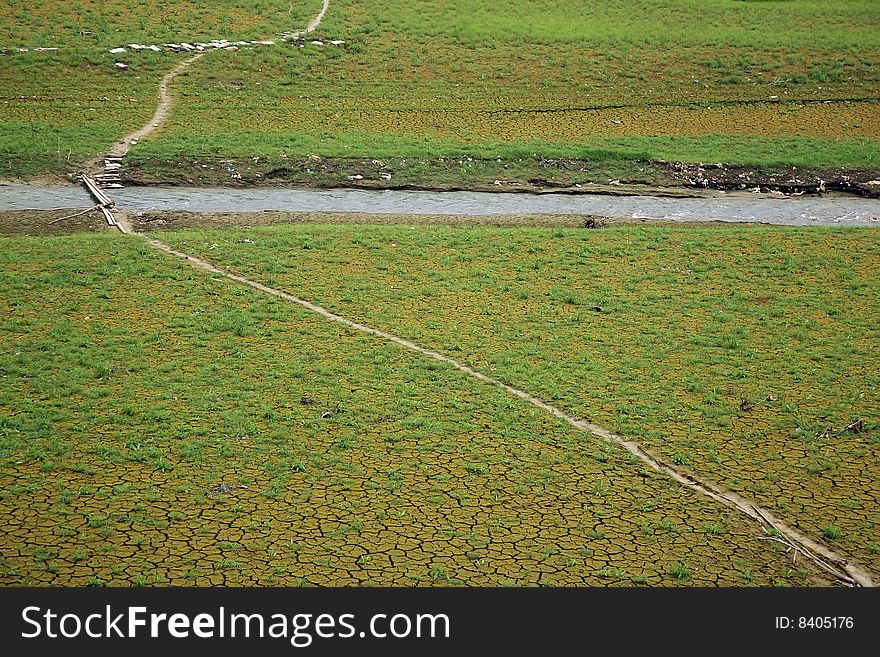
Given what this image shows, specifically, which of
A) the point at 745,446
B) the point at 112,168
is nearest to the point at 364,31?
the point at 112,168

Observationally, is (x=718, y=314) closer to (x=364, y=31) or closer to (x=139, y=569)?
(x=139, y=569)

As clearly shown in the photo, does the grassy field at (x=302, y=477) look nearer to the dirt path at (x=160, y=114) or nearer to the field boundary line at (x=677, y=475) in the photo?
the field boundary line at (x=677, y=475)

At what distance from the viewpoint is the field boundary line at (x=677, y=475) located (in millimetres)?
10078

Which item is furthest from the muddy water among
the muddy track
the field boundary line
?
the field boundary line

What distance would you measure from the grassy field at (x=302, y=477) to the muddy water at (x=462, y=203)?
8416mm

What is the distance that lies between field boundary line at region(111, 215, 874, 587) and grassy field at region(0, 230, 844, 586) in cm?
20

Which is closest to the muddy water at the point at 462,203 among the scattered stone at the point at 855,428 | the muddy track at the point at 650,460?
the muddy track at the point at 650,460

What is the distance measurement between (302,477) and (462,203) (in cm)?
1490

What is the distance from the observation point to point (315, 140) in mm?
28938

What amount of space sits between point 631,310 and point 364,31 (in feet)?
80.2

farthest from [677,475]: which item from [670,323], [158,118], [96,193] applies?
[158,118]

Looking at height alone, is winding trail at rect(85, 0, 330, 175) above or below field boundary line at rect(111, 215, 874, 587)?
above

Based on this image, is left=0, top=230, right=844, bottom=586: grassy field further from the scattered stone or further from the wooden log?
the wooden log

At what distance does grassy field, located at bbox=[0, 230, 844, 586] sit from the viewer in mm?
9836
